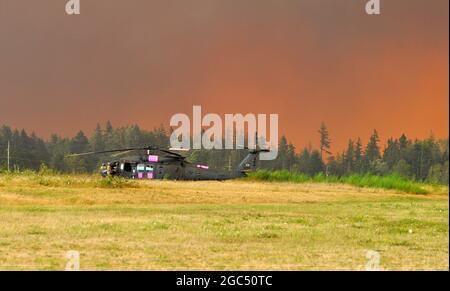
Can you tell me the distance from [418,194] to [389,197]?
7.38 m

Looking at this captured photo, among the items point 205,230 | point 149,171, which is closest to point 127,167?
point 149,171

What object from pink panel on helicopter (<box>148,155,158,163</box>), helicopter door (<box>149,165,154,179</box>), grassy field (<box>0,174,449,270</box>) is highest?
pink panel on helicopter (<box>148,155,158,163</box>)

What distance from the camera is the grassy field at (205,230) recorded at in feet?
62.4

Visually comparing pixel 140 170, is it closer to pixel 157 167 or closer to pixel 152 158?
pixel 152 158

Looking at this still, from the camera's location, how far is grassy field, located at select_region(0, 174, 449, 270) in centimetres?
1902

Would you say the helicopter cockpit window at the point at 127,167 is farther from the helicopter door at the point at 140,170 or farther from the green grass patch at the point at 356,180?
the green grass patch at the point at 356,180

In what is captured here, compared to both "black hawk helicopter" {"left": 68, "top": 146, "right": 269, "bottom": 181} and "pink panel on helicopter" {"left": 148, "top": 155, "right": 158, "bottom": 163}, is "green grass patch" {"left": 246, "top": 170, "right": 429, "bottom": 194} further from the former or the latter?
"pink panel on helicopter" {"left": 148, "top": 155, "right": 158, "bottom": 163}

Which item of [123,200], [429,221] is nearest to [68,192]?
[123,200]

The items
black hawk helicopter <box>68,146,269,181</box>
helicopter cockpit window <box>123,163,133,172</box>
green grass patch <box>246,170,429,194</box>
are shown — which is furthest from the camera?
green grass patch <box>246,170,429,194</box>

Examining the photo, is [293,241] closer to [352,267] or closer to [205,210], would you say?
[352,267]

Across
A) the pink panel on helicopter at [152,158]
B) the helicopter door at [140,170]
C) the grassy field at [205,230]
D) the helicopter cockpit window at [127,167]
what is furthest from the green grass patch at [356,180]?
the grassy field at [205,230]

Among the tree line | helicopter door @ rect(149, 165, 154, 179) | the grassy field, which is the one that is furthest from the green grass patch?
the tree line

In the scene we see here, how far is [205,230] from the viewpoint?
2628cm

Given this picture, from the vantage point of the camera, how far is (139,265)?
18.0m
